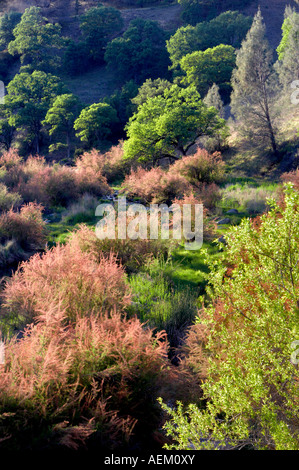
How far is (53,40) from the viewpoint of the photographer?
4225cm

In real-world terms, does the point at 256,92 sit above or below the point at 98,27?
below

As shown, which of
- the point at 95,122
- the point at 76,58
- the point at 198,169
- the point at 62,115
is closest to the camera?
the point at 198,169

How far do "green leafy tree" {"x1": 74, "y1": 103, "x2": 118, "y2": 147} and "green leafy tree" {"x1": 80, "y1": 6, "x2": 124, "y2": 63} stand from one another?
2052 cm

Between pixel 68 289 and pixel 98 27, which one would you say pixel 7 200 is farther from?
pixel 98 27

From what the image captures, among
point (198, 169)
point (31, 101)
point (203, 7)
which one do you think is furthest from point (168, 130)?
point (203, 7)

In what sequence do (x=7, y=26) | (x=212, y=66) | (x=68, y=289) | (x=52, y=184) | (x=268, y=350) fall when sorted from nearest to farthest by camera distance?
(x=268, y=350) → (x=68, y=289) → (x=52, y=184) → (x=212, y=66) → (x=7, y=26)

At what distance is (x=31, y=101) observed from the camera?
105 ft

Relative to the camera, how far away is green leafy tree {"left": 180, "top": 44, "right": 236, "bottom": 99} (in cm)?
3192

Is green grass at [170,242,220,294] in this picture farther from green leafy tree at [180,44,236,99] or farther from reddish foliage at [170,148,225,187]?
green leafy tree at [180,44,236,99]

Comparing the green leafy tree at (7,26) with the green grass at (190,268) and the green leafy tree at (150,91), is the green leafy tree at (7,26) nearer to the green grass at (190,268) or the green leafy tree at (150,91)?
the green leafy tree at (150,91)

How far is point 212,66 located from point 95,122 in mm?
12608

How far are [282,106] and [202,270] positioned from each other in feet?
58.3
